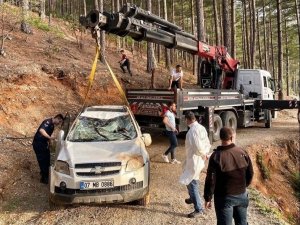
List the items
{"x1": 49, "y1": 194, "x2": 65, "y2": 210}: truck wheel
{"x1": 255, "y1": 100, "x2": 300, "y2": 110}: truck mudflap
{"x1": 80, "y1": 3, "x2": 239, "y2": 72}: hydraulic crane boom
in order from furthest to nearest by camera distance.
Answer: {"x1": 255, "y1": 100, "x2": 300, "y2": 110}: truck mudflap < {"x1": 80, "y1": 3, "x2": 239, "y2": 72}: hydraulic crane boom < {"x1": 49, "y1": 194, "x2": 65, "y2": 210}: truck wheel

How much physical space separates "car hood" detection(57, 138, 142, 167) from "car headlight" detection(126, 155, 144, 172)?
0.27 feet

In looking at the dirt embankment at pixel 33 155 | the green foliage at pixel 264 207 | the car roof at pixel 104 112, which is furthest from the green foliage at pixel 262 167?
the car roof at pixel 104 112

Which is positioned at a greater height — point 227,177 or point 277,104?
point 277,104

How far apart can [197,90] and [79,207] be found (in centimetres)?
623

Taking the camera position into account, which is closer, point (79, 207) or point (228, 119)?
point (79, 207)

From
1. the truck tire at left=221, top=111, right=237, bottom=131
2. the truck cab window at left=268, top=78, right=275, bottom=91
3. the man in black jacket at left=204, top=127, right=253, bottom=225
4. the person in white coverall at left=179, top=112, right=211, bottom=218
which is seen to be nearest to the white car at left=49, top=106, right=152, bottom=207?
the person in white coverall at left=179, top=112, right=211, bottom=218

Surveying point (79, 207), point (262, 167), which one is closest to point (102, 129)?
point (79, 207)

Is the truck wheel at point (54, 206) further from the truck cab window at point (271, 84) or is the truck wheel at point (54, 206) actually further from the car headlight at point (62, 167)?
the truck cab window at point (271, 84)

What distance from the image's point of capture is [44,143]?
331 inches

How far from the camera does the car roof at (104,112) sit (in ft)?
27.2

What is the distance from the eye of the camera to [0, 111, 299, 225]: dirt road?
6.60 metres

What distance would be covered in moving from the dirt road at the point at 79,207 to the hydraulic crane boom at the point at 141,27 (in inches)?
141

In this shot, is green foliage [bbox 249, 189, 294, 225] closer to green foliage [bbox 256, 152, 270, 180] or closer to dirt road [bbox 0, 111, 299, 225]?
dirt road [bbox 0, 111, 299, 225]

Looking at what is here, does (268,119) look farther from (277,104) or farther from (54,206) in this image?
(54,206)
